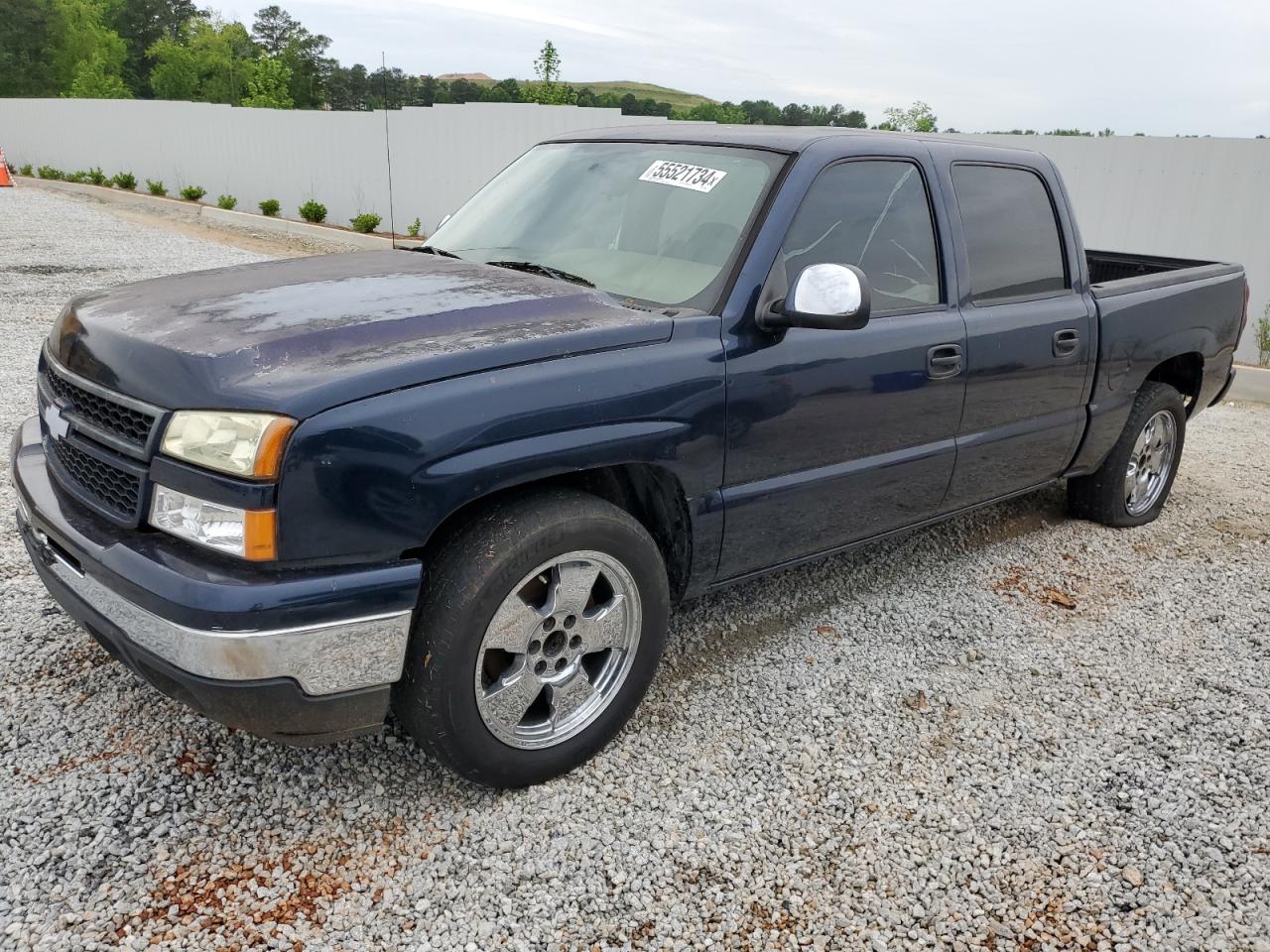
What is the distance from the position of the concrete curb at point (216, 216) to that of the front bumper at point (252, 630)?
433 inches

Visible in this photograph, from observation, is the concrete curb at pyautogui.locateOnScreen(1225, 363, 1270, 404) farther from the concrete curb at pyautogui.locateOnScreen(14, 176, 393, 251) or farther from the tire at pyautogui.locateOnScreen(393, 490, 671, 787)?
the concrete curb at pyautogui.locateOnScreen(14, 176, 393, 251)

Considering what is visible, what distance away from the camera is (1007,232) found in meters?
4.01

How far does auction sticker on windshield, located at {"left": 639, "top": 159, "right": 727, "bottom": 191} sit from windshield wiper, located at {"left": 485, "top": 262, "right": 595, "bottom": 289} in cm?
49

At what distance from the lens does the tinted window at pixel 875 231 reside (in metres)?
3.24

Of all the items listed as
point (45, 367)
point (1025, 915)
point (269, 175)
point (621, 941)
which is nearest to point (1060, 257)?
point (1025, 915)

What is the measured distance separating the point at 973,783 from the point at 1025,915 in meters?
0.53

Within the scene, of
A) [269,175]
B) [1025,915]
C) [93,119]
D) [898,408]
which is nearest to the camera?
[1025,915]

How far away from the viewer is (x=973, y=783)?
290 centimetres

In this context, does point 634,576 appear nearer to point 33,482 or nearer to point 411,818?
point 411,818

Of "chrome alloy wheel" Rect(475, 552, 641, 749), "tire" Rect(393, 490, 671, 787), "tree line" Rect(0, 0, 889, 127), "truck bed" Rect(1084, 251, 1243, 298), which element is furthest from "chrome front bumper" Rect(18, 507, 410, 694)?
"tree line" Rect(0, 0, 889, 127)

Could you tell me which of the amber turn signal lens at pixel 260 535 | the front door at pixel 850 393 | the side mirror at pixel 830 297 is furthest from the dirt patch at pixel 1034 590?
the amber turn signal lens at pixel 260 535

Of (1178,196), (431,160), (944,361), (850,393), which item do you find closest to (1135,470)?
(944,361)

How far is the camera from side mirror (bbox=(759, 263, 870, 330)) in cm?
283

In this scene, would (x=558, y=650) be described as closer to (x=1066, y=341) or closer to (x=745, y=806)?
(x=745, y=806)
